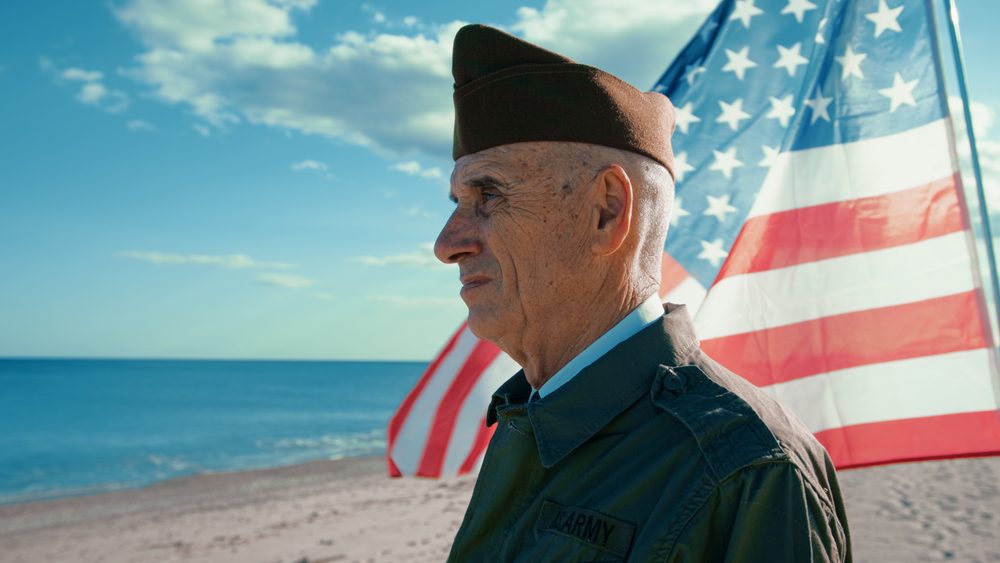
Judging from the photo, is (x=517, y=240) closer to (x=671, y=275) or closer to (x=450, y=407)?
(x=671, y=275)

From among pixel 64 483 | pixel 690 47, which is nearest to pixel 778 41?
pixel 690 47

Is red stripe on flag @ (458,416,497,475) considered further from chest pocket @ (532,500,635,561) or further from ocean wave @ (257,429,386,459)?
ocean wave @ (257,429,386,459)

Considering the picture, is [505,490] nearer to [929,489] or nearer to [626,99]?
[626,99]

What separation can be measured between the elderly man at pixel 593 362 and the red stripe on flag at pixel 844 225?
5.67ft

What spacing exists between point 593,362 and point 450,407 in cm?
234

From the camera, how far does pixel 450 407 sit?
373cm

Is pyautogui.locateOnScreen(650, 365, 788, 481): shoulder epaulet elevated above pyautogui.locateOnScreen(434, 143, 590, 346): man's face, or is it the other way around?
pyautogui.locateOnScreen(434, 143, 590, 346): man's face

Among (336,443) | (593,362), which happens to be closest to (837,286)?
(593,362)

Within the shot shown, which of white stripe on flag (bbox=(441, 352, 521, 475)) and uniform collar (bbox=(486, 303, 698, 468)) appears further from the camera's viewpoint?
white stripe on flag (bbox=(441, 352, 521, 475))

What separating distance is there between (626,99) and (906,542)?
24.9ft

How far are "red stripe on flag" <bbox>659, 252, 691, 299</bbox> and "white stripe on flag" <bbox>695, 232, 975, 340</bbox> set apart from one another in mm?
209

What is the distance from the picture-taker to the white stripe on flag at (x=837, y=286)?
310cm

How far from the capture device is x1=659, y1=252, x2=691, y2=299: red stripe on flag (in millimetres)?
3385

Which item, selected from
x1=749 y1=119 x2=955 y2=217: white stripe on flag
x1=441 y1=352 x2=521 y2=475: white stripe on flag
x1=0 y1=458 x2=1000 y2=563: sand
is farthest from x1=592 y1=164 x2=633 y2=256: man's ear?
x1=0 y1=458 x2=1000 y2=563: sand
